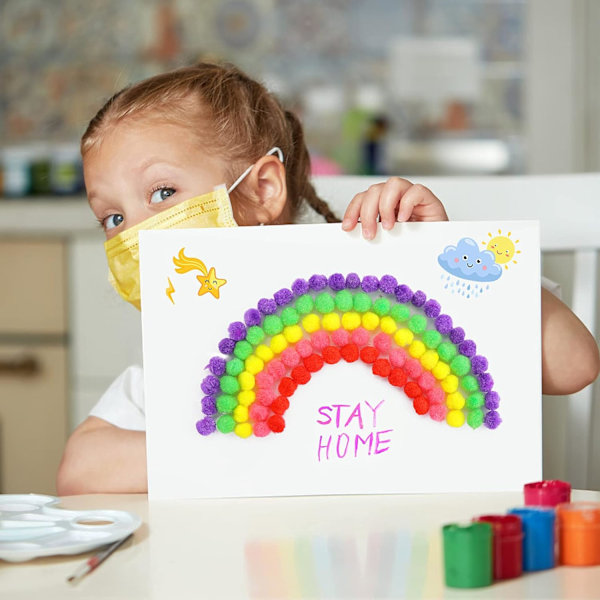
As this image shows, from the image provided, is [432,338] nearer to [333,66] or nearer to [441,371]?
[441,371]

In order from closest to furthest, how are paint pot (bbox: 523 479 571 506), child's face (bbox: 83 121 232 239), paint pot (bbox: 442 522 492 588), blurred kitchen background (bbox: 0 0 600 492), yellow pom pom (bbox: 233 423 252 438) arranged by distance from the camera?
paint pot (bbox: 442 522 492 588)
paint pot (bbox: 523 479 571 506)
yellow pom pom (bbox: 233 423 252 438)
child's face (bbox: 83 121 232 239)
blurred kitchen background (bbox: 0 0 600 492)

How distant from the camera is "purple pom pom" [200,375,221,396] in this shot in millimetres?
782

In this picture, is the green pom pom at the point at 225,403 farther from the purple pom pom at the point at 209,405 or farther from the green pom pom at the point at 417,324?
the green pom pom at the point at 417,324

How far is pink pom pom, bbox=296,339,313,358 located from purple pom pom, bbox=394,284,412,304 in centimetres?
8

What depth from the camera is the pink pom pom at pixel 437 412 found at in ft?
2.56

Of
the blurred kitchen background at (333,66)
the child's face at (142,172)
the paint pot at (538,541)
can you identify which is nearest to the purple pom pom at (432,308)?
the paint pot at (538,541)

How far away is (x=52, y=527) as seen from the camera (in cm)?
67

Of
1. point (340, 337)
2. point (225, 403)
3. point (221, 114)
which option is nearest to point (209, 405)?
point (225, 403)

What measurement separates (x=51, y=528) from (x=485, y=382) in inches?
13.5

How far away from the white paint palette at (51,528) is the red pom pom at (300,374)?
16 centimetres

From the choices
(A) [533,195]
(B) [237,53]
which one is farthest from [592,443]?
(B) [237,53]

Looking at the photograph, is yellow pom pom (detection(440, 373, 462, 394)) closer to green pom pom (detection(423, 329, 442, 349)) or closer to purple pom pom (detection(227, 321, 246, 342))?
green pom pom (detection(423, 329, 442, 349))

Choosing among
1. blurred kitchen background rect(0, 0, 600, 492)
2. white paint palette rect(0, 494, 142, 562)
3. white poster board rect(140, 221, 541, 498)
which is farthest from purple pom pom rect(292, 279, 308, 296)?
blurred kitchen background rect(0, 0, 600, 492)

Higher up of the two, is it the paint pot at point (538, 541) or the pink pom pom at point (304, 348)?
the pink pom pom at point (304, 348)
